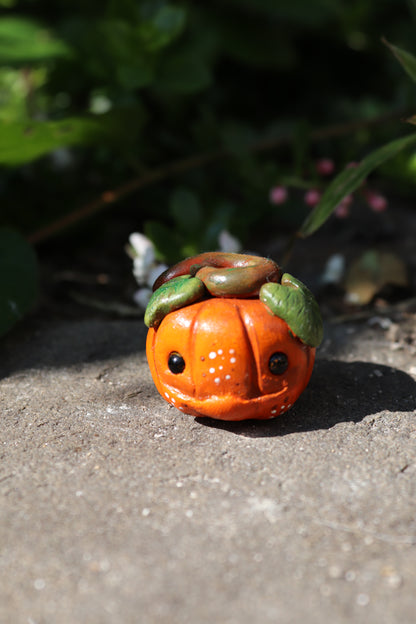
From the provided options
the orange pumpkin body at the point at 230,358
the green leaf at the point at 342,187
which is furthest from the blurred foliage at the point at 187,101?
the orange pumpkin body at the point at 230,358

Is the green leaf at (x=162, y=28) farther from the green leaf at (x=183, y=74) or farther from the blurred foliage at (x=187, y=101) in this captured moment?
the green leaf at (x=183, y=74)

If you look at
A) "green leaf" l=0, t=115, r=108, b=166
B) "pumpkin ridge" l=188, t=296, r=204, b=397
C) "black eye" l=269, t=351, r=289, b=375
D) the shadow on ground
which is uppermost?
"green leaf" l=0, t=115, r=108, b=166

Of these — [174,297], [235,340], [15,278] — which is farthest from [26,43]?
[235,340]

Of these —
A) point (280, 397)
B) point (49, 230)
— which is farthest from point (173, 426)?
point (49, 230)

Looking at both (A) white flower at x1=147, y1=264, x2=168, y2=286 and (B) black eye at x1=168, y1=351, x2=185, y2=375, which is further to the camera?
(A) white flower at x1=147, y1=264, x2=168, y2=286

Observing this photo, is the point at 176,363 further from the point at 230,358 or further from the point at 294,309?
the point at 294,309

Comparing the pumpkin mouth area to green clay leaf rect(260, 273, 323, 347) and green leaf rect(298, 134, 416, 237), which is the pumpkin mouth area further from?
green leaf rect(298, 134, 416, 237)

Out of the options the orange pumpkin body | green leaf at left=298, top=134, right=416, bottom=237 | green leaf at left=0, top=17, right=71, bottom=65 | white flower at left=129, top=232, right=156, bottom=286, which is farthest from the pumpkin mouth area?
green leaf at left=0, top=17, right=71, bottom=65

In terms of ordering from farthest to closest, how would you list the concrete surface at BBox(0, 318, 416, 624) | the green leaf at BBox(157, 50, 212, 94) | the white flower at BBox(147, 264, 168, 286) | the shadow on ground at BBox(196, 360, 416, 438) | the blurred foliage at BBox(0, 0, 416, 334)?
1. the green leaf at BBox(157, 50, 212, 94)
2. the blurred foliage at BBox(0, 0, 416, 334)
3. the white flower at BBox(147, 264, 168, 286)
4. the shadow on ground at BBox(196, 360, 416, 438)
5. the concrete surface at BBox(0, 318, 416, 624)
